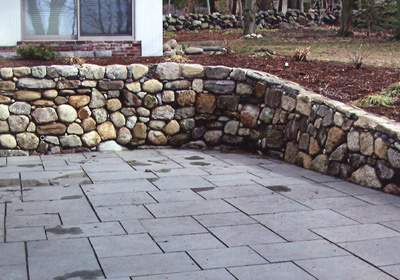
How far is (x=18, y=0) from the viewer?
1088cm

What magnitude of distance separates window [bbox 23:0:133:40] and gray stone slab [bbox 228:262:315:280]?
8288mm

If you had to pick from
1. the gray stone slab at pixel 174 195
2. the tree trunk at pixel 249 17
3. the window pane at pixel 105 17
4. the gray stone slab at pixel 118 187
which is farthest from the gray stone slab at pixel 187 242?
the tree trunk at pixel 249 17

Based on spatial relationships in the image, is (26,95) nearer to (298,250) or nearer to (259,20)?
(298,250)

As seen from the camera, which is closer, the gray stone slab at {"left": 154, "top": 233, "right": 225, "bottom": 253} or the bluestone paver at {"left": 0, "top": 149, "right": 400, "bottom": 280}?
the bluestone paver at {"left": 0, "top": 149, "right": 400, "bottom": 280}

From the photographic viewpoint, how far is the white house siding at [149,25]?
37.4 ft

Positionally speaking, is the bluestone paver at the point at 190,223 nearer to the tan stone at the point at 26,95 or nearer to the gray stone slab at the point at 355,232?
the gray stone slab at the point at 355,232

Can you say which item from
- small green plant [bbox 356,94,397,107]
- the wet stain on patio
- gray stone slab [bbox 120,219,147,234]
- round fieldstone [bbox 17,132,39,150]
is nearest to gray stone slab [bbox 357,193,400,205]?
small green plant [bbox 356,94,397,107]

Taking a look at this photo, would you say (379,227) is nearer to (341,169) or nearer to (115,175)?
(341,169)

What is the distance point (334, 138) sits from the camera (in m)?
6.64

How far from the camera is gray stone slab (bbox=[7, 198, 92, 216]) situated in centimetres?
514

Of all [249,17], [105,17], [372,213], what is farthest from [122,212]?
[249,17]

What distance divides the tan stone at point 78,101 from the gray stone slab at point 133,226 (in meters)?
3.56

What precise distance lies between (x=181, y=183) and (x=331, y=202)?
1622mm

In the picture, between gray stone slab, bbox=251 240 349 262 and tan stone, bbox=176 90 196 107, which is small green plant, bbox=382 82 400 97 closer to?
tan stone, bbox=176 90 196 107
